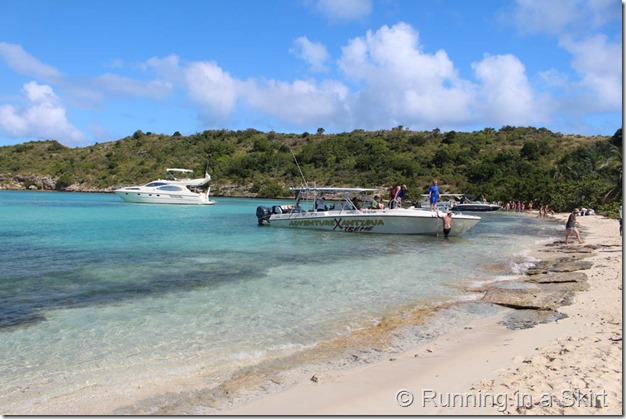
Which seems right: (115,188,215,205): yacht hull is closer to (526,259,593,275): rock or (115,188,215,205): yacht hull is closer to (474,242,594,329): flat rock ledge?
(526,259,593,275): rock

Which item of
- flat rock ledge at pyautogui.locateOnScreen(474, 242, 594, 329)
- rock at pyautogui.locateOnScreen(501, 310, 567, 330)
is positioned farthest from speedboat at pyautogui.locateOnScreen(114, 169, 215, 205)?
rock at pyautogui.locateOnScreen(501, 310, 567, 330)

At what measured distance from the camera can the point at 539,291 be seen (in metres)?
10.3

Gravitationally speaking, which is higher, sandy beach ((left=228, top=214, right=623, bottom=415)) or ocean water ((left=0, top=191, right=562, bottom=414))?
sandy beach ((left=228, top=214, right=623, bottom=415))

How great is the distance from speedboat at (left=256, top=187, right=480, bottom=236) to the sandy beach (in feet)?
47.0

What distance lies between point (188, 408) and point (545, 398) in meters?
3.54

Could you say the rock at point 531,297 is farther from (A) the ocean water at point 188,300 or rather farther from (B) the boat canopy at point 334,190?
(B) the boat canopy at point 334,190

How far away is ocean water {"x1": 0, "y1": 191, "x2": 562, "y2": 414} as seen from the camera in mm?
6098

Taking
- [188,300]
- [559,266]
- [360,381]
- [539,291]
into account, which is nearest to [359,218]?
[559,266]

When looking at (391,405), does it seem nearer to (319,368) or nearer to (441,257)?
(319,368)

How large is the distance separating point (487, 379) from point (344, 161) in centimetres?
7276

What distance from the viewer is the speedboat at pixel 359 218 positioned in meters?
21.9

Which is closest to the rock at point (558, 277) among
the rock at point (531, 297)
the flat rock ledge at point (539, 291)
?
the flat rock ledge at point (539, 291)

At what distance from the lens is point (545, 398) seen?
4.33m

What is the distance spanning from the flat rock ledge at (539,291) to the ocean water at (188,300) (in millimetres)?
896
